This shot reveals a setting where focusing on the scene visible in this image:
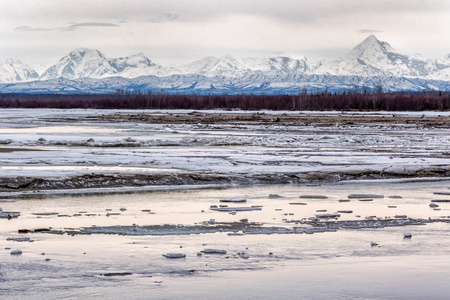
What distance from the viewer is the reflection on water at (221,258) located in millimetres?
8695

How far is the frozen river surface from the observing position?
895cm

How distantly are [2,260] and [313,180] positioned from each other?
12.0 meters

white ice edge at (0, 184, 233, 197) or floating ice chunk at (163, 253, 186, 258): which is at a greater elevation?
floating ice chunk at (163, 253, 186, 258)

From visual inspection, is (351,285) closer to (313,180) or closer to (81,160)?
(313,180)

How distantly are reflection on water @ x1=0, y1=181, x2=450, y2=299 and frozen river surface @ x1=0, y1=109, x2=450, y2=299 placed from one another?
0.03 m

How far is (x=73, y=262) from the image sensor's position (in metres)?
10.0

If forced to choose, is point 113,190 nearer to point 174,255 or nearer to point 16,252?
point 16,252

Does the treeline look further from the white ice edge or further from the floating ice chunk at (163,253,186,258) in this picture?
the floating ice chunk at (163,253,186,258)

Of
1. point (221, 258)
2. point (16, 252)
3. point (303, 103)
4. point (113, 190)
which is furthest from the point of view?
point (303, 103)

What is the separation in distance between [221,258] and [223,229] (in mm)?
2272

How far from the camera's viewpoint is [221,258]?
34.0 ft

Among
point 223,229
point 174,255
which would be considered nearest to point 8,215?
point 223,229

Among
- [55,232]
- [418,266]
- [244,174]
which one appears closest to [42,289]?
[55,232]

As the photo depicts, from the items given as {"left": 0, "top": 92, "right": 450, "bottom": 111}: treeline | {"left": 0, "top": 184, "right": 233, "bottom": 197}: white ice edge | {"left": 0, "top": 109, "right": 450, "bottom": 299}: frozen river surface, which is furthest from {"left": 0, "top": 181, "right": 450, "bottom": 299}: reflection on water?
{"left": 0, "top": 92, "right": 450, "bottom": 111}: treeline
